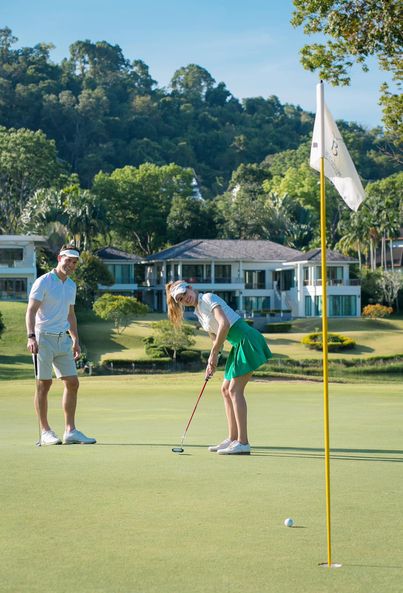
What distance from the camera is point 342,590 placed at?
18.4ft

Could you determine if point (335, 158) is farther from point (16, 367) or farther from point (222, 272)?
point (222, 272)

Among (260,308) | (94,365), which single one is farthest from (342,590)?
(260,308)

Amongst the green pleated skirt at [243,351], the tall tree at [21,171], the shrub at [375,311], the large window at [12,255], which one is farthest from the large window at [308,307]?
the green pleated skirt at [243,351]

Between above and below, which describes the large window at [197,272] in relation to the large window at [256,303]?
above

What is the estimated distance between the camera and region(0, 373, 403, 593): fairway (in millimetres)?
5859

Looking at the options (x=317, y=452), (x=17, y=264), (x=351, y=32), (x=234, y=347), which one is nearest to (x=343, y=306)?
(x=17, y=264)

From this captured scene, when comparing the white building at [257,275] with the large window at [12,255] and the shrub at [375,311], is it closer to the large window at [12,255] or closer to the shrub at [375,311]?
the shrub at [375,311]

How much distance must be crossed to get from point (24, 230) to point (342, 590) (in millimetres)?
96205

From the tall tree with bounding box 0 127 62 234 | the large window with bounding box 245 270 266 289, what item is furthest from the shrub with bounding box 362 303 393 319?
the tall tree with bounding box 0 127 62 234

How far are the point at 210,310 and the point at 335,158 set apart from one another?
4.36m

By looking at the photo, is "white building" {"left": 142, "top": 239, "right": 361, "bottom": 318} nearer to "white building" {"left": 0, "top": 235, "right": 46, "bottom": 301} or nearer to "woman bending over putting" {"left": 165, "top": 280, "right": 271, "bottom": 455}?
"white building" {"left": 0, "top": 235, "right": 46, "bottom": 301}

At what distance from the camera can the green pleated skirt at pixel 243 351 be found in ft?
36.8

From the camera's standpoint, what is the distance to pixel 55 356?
39.4ft

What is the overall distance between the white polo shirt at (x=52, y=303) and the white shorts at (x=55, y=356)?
12 cm
